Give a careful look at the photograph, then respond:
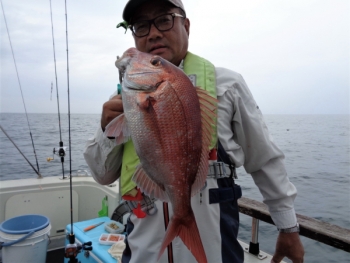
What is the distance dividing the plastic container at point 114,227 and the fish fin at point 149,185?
2.54 m

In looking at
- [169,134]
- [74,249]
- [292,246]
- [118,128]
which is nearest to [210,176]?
[169,134]

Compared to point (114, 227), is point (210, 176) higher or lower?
higher

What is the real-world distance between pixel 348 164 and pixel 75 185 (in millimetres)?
16428

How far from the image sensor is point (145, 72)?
118cm

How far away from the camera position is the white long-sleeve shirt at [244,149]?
1614 millimetres

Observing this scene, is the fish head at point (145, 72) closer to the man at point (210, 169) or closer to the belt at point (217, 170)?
the man at point (210, 169)


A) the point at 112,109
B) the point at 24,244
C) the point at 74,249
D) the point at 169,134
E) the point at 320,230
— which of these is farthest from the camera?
the point at 24,244

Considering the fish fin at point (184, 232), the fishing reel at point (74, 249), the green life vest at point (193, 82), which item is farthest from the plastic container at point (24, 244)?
the fish fin at point (184, 232)

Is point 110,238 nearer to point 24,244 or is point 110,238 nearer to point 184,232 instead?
point 24,244

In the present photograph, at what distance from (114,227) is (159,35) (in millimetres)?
2749

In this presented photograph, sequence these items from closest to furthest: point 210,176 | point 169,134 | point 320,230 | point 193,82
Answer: point 169,134
point 210,176
point 193,82
point 320,230

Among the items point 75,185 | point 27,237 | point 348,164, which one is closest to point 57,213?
point 75,185

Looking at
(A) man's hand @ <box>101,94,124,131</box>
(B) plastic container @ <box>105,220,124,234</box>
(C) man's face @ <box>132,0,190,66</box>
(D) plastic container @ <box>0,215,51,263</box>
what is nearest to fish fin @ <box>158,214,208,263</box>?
(A) man's hand @ <box>101,94,124,131</box>

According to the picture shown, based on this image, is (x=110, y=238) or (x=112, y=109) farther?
(x=110, y=238)
